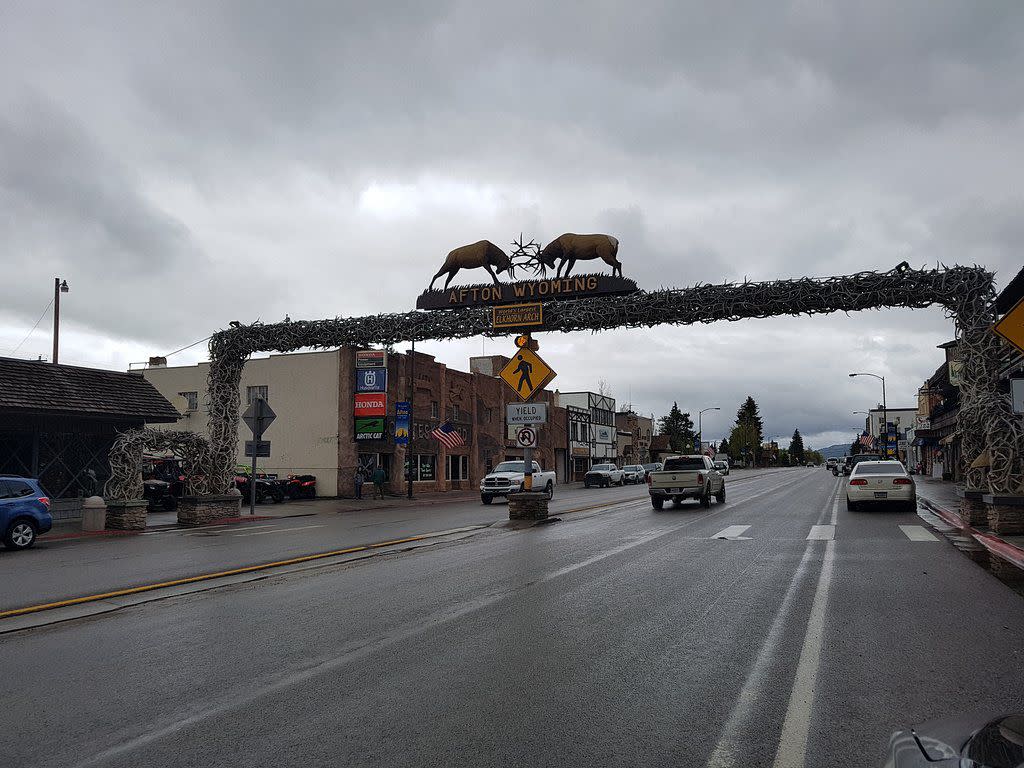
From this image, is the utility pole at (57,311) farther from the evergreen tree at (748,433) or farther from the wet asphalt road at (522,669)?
the evergreen tree at (748,433)

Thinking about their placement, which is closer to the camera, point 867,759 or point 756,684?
point 867,759

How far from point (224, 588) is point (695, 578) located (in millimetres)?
6279

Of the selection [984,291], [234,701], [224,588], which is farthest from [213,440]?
[984,291]

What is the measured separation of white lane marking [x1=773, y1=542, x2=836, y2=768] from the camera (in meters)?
4.35

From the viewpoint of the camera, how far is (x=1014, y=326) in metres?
7.61

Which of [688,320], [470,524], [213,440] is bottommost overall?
[470,524]

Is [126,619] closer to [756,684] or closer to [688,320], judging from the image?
[756,684]

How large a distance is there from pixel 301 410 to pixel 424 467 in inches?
310

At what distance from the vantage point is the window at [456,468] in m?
45.8

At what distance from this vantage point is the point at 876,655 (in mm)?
6445

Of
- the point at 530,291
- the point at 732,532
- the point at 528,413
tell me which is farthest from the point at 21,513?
the point at 732,532

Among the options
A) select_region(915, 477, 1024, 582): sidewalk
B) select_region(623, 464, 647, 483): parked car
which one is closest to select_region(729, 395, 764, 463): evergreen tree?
select_region(623, 464, 647, 483): parked car

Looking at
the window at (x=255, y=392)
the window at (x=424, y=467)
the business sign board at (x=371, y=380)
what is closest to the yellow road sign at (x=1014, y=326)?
the business sign board at (x=371, y=380)

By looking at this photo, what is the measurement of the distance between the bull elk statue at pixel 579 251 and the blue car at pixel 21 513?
44.7ft
